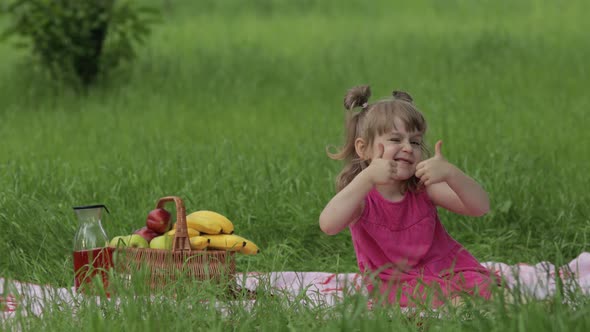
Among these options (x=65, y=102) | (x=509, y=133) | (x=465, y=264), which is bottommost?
(x=465, y=264)

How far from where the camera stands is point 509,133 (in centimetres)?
748

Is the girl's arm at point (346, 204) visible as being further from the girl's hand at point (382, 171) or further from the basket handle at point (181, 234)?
the basket handle at point (181, 234)

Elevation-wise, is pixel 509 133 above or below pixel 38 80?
below

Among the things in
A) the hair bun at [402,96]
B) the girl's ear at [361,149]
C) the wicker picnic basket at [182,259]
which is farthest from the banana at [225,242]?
the hair bun at [402,96]

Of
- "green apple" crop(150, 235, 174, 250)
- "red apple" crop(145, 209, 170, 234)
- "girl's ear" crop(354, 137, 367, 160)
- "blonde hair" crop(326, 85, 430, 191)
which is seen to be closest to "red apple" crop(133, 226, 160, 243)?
"red apple" crop(145, 209, 170, 234)

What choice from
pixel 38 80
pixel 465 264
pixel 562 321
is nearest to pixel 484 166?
pixel 465 264

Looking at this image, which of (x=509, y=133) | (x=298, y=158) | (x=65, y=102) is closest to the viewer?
(x=298, y=158)

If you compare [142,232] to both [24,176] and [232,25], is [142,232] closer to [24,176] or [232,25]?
[24,176]

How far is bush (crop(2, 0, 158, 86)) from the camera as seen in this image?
375 inches

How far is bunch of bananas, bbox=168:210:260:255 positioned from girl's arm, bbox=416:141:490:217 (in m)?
0.86

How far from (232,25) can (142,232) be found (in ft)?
30.9

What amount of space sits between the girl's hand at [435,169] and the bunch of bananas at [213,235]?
3.17 feet

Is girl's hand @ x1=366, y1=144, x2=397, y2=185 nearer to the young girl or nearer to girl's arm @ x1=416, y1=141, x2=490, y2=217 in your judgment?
the young girl

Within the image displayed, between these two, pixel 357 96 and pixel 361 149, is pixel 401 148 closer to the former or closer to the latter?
pixel 361 149
